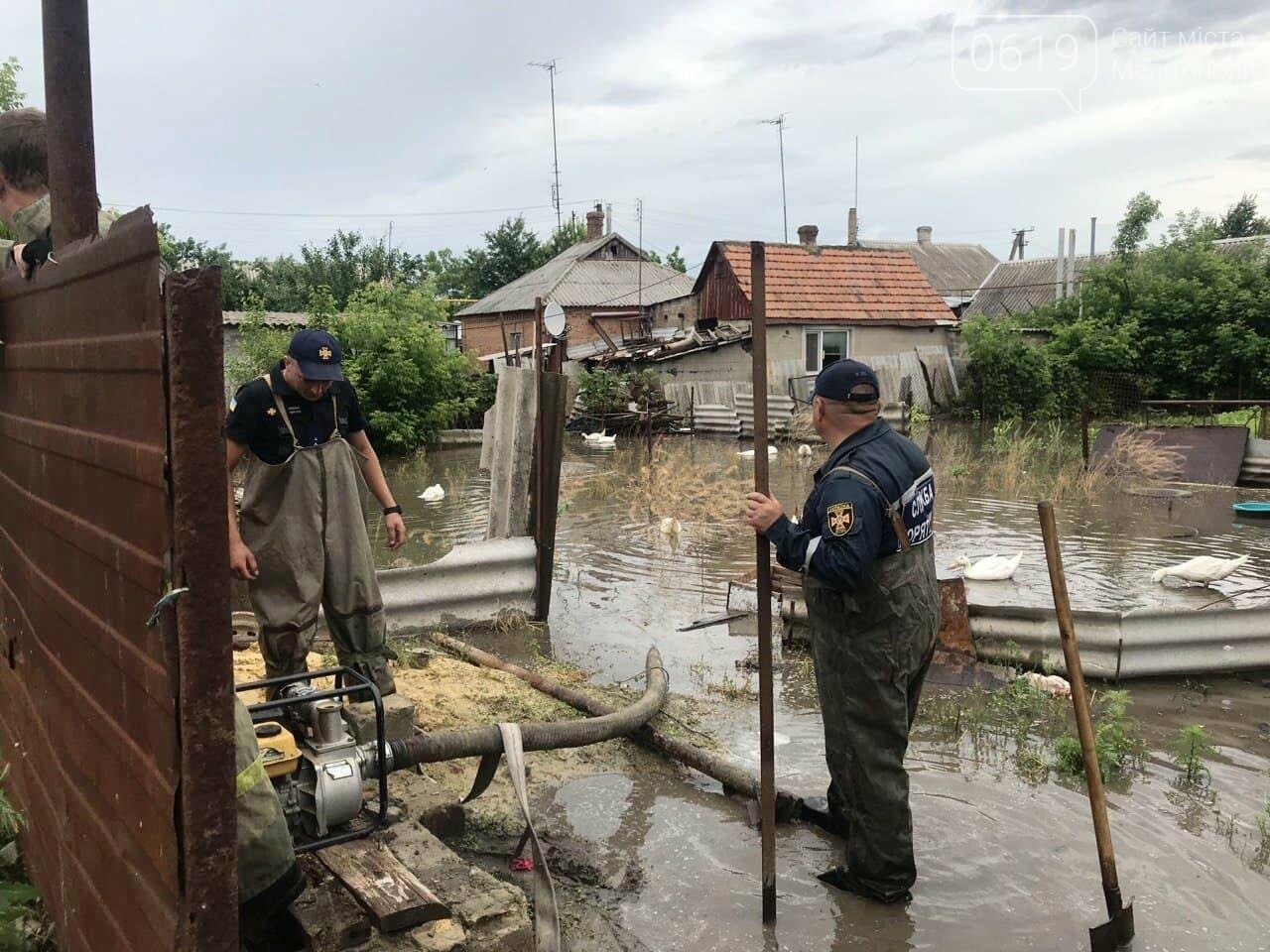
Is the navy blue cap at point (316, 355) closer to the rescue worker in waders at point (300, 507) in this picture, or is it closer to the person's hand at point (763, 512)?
the rescue worker in waders at point (300, 507)

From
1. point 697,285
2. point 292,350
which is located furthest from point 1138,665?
point 697,285

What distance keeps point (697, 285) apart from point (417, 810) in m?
32.1

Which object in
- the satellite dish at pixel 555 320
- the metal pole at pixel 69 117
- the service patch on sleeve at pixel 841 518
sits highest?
the satellite dish at pixel 555 320

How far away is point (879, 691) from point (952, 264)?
2199 inches

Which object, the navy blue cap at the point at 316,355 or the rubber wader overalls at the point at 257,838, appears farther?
the navy blue cap at the point at 316,355

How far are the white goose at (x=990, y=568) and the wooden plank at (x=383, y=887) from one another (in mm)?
6412

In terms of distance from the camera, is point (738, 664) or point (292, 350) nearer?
point (292, 350)

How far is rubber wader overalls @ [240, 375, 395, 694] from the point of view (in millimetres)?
4660

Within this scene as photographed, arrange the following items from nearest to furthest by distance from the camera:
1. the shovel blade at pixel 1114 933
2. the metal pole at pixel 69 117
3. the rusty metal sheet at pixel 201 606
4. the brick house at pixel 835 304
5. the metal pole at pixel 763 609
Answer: the rusty metal sheet at pixel 201 606 → the metal pole at pixel 69 117 → the shovel blade at pixel 1114 933 → the metal pole at pixel 763 609 → the brick house at pixel 835 304

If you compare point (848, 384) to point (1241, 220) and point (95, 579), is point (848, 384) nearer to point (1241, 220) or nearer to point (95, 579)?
point (95, 579)

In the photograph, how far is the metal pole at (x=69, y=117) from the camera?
285cm

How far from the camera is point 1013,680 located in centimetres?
618

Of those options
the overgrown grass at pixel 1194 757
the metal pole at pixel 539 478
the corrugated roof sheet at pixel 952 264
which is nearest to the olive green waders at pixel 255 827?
the overgrown grass at pixel 1194 757

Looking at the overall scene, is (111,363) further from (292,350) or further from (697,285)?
(697,285)
